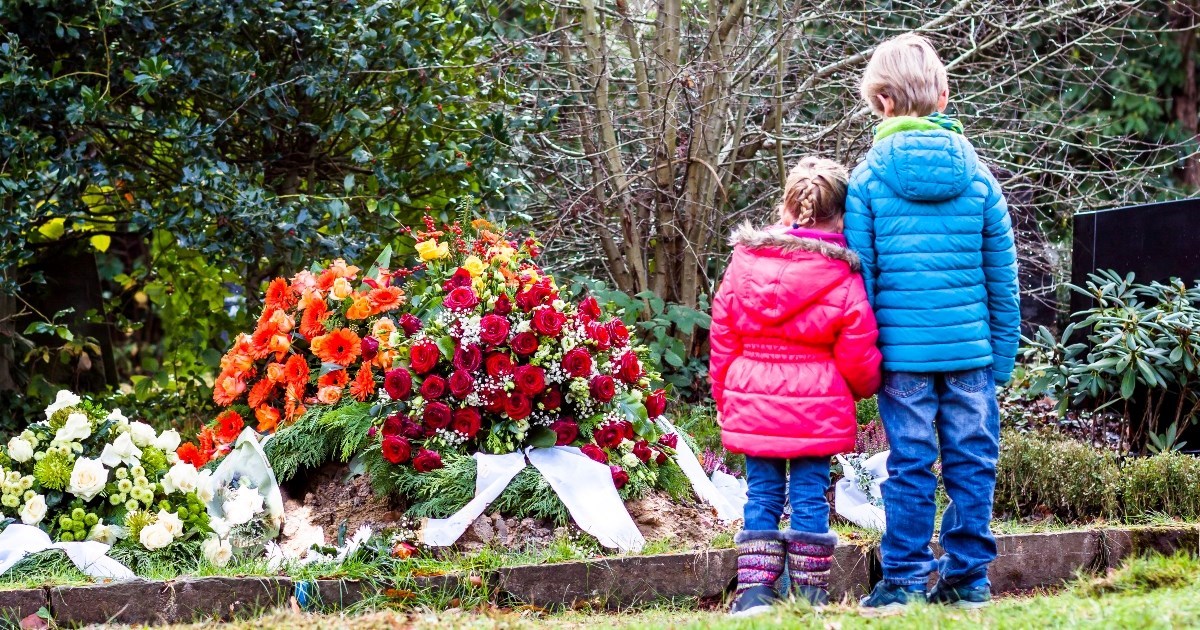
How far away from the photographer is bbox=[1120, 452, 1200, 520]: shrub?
4371 millimetres

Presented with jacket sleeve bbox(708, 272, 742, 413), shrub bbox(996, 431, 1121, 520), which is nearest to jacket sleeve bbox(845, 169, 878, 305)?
jacket sleeve bbox(708, 272, 742, 413)

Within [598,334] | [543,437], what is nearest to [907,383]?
[598,334]

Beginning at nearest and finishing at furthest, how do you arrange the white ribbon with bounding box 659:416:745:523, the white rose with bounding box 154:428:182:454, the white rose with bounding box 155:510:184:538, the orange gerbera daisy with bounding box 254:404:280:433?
1. the white rose with bounding box 155:510:184:538
2. the white rose with bounding box 154:428:182:454
3. the white ribbon with bounding box 659:416:745:523
4. the orange gerbera daisy with bounding box 254:404:280:433

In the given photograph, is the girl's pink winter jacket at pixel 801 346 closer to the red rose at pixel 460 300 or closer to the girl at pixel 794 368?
the girl at pixel 794 368

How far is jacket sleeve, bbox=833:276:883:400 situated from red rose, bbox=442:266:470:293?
64.7 inches

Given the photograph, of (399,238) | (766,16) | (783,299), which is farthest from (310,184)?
(783,299)

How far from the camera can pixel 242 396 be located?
4.80m

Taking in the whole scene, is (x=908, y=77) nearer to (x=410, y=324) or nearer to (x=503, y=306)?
(x=503, y=306)

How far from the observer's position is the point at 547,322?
4.10m

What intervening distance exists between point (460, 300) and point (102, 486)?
140 centimetres

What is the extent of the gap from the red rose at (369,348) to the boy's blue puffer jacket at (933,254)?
1.93 metres

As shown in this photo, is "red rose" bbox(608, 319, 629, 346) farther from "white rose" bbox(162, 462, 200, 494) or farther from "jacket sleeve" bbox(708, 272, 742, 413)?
"white rose" bbox(162, 462, 200, 494)

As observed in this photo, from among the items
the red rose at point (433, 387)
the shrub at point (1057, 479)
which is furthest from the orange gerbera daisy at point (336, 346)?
the shrub at point (1057, 479)

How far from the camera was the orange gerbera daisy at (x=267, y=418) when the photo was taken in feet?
14.7
